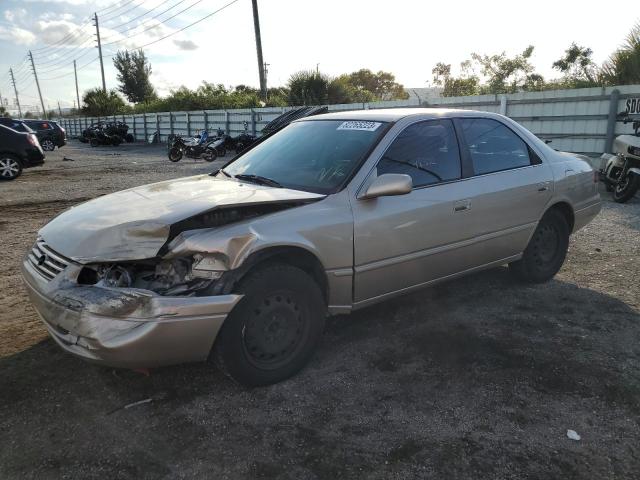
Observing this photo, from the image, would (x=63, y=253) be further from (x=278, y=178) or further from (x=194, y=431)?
(x=278, y=178)

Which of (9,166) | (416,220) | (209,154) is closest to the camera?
(416,220)

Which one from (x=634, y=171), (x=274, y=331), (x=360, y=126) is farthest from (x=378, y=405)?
(x=634, y=171)

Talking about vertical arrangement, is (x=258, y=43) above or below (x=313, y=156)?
above

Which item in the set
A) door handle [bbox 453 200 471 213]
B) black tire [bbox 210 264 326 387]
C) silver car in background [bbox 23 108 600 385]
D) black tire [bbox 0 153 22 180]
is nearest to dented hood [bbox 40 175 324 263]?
silver car in background [bbox 23 108 600 385]

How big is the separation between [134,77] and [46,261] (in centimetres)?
6103

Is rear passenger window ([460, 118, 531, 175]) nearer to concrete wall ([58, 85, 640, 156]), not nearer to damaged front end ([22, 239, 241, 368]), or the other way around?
damaged front end ([22, 239, 241, 368])

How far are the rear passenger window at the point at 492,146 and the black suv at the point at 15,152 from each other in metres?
12.0

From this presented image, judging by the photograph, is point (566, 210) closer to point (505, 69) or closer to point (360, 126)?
point (360, 126)

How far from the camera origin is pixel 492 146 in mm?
4109

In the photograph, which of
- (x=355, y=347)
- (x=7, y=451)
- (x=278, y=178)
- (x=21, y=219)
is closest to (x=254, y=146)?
(x=278, y=178)

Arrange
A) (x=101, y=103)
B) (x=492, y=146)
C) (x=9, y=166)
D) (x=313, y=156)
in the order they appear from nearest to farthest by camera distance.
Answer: (x=313, y=156) < (x=492, y=146) < (x=9, y=166) < (x=101, y=103)

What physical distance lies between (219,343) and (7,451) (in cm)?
110

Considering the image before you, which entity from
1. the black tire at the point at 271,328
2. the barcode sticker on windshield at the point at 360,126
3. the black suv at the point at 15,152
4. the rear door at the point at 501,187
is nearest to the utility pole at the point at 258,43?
the black suv at the point at 15,152

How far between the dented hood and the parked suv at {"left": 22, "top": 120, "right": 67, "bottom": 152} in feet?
81.5
